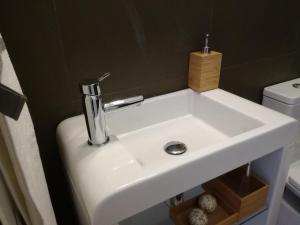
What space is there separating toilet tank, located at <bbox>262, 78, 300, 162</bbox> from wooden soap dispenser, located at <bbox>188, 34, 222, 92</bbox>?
35 centimetres

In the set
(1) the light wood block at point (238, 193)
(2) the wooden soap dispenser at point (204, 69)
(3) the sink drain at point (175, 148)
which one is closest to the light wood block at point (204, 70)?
(2) the wooden soap dispenser at point (204, 69)

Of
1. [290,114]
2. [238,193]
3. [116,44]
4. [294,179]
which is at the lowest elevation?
[294,179]

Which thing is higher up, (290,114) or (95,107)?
(95,107)

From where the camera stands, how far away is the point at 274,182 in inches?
32.2

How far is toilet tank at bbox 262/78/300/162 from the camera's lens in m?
1.04

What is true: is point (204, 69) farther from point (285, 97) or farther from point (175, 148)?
point (285, 97)

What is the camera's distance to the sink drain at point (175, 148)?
0.77 metres

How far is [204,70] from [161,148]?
314 mm

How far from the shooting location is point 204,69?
2.88 ft

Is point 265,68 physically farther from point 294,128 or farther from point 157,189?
point 157,189

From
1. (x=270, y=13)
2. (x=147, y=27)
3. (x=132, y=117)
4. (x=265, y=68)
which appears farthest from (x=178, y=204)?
(x=270, y=13)

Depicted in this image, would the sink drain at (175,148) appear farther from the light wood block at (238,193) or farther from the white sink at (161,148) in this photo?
the light wood block at (238,193)

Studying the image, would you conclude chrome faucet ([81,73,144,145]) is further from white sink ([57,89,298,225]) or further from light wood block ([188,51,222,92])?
light wood block ([188,51,222,92])

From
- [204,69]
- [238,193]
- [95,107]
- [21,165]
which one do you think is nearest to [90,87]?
[95,107]
